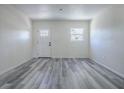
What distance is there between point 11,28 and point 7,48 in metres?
0.90

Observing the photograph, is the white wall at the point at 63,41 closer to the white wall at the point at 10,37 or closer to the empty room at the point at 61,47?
the empty room at the point at 61,47

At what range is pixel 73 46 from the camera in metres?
9.16

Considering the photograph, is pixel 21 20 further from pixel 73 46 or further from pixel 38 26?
pixel 73 46

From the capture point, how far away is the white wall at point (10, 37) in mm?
4680

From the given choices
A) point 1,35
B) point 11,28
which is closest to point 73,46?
point 11,28

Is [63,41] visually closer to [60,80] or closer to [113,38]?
[113,38]

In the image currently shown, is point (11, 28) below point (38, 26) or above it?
below

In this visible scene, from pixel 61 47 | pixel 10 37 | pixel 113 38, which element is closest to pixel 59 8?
pixel 10 37

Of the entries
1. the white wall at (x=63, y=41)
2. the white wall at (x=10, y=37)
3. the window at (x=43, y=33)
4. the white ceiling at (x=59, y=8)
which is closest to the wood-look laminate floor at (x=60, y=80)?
the white wall at (x=10, y=37)

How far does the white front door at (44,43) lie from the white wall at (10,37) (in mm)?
2547

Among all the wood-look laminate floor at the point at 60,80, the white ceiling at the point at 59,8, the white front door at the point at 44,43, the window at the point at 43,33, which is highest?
the white ceiling at the point at 59,8

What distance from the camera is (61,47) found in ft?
30.0

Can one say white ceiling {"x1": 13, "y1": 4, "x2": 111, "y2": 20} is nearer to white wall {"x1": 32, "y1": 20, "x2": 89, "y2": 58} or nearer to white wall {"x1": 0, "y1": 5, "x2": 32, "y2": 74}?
white wall {"x1": 0, "y1": 5, "x2": 32, "y2": 74}

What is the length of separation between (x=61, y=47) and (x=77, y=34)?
1430 millimetres
